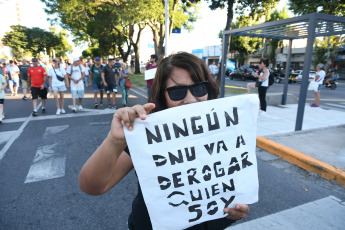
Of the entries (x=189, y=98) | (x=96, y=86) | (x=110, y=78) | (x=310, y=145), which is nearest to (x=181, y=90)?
(x=189, y=98)

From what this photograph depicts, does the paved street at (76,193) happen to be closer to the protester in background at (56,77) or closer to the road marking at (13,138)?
the road marking at (13,138)

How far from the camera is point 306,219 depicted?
2.49 metres

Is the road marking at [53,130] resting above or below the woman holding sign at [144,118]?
below

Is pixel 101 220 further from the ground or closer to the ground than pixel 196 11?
closer to the ground

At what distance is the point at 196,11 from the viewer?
21.8 metres

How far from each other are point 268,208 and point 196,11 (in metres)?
22.2

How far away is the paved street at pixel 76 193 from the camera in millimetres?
2484

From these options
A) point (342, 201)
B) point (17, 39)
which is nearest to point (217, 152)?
point (342, 201)

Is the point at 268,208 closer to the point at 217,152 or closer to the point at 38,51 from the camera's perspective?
the point at 217,152

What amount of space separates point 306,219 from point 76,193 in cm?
285

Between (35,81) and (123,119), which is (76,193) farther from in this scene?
(35,81)

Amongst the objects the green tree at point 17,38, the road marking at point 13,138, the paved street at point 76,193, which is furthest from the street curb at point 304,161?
the green tree at point 17,38

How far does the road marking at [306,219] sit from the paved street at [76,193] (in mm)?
11

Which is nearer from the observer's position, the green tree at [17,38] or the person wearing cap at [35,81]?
the person wearing cap at [35,81]
